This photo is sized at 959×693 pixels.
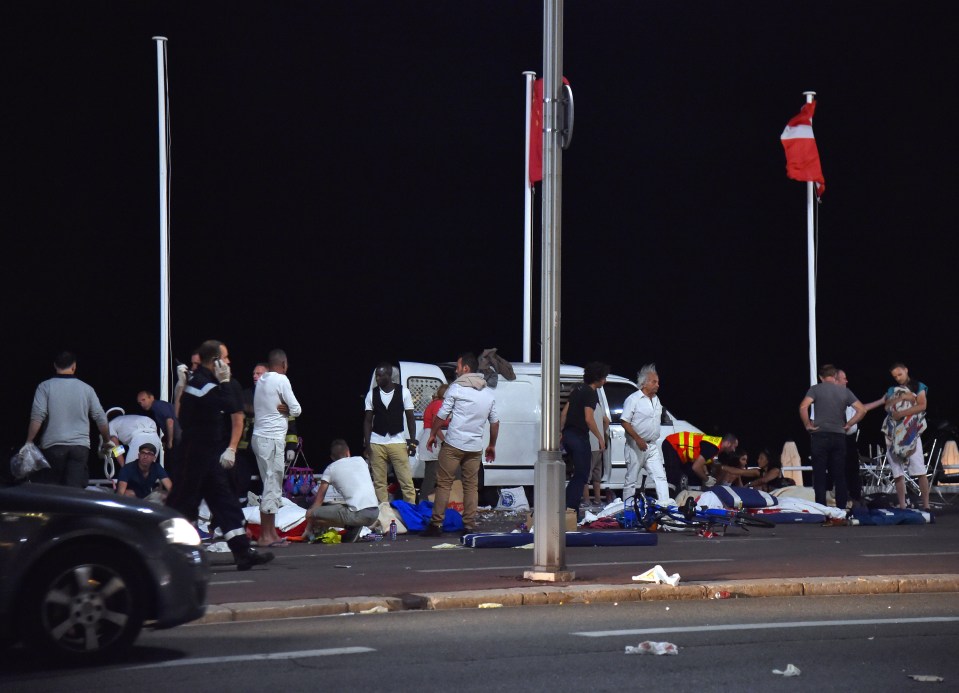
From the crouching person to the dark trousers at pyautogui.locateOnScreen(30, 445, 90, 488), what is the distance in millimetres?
2550

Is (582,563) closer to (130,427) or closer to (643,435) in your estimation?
(643,435)

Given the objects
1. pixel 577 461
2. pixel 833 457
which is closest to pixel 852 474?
pixel 833 457

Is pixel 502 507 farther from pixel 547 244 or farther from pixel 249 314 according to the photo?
pixel 249 314

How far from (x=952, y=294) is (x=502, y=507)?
18442mm

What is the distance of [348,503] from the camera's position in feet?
50.7

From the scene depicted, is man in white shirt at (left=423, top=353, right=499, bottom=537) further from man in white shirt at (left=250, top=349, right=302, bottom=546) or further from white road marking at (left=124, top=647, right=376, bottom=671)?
white road marking at (left=124, top=647, right=376, bottom=671)

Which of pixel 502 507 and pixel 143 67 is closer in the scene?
pixel 502 507

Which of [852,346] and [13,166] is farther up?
[13,166]

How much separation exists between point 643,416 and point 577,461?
44.9 inches

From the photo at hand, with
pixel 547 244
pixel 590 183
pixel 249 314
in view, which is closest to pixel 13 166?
pixel 249 314

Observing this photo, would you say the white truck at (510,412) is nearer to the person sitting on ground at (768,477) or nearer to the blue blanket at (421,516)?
the person sitting on ground at (768,477)

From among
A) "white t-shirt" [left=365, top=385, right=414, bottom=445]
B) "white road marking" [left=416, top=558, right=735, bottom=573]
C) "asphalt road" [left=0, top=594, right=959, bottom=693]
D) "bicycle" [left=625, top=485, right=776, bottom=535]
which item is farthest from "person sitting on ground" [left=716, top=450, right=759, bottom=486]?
"asphalt road" [left=0, top=594, right=959, bottom=693]

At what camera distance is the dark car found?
7.12 meters

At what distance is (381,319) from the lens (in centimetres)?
3328
